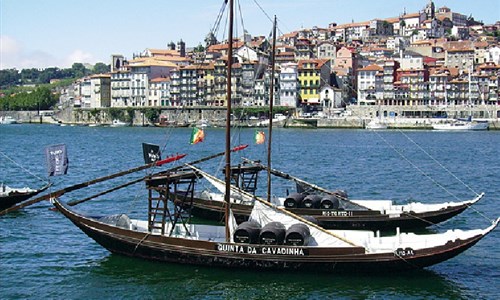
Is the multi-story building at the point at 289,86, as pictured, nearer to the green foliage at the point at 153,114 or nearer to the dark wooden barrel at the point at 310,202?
the green foliage at the point at 153,114

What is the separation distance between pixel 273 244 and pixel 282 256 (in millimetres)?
547

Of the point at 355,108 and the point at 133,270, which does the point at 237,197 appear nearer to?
the point at 133,270

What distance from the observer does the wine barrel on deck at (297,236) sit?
25.4 m

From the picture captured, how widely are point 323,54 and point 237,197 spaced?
14598 cm

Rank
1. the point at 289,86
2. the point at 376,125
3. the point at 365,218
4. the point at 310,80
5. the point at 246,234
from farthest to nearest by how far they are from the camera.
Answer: the point at 310,80
the point at 289,86
the point at 376,125
the point at 365,218
the point at 246,234

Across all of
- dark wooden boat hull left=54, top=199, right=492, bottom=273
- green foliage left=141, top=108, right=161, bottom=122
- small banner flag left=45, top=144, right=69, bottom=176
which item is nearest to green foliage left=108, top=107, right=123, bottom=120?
green foliage left=141, top=108, right=161, bottom=122

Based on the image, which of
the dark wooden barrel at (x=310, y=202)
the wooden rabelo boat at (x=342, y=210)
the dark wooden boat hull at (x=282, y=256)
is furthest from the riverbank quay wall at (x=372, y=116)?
the dark wooden boat hull at (x=282, y=256)

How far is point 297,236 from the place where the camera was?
25.4 meters

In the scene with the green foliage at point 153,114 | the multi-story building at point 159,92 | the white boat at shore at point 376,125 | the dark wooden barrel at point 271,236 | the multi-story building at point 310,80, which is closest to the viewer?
the dark wooden barrel at point 271,236

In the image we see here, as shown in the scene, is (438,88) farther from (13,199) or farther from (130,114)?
(13,199)

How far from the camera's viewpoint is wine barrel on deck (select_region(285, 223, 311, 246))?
25.4 metres

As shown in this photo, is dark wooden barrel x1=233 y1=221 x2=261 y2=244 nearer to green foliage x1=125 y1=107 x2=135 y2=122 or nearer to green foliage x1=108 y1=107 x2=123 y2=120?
green foliage x1=125 y1=107 x2=135 y2=122

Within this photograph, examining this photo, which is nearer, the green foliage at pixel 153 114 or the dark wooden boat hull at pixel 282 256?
the dark wooden boat hull at pixel 282 256

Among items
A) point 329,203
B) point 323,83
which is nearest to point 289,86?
point 323,83
